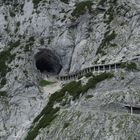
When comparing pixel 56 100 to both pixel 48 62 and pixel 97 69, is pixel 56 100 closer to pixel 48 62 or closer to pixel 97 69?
pixel 97 69

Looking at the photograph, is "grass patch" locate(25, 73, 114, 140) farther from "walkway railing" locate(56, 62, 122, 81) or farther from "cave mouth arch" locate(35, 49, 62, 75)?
"cave mouth arch" locate(35, 49, 62, 75)

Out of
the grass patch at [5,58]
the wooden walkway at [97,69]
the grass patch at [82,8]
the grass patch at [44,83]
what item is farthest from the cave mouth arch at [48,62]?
the grass patch at [82,8]

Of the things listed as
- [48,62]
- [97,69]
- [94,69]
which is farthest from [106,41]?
[48,62]

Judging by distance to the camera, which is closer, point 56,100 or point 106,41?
point 56,100

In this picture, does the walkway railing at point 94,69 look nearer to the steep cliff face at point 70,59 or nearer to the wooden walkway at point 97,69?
the wooden walkway at point 97,69

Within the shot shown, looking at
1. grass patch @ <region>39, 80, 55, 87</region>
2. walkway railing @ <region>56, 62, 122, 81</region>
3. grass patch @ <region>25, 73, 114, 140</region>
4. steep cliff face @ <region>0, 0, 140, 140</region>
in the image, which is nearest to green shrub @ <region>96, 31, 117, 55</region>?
steep cliff face @ <region>0, 0, 140, 140</region>

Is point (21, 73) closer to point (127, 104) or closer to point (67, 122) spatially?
point (67, 122)
